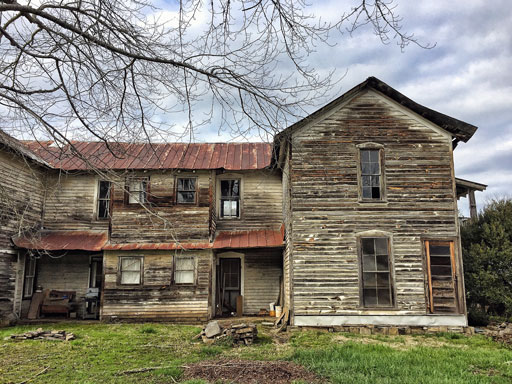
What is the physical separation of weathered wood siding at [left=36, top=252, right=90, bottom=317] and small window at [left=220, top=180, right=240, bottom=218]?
5.98 m

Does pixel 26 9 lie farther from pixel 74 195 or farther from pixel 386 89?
pixel 74 195

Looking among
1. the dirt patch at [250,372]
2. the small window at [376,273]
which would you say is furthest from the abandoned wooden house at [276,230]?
the dirt patch at [250,372]

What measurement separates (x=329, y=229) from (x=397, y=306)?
316 centimetres

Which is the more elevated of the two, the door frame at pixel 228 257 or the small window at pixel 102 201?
the small window at pixel 102 201

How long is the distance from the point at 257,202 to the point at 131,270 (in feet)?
18.9

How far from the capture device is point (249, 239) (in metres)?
16.0

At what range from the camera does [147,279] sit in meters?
15.6

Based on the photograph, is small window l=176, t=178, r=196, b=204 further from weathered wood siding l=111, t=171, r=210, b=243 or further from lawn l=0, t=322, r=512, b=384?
lawn l=0, t=322, r=512, b=384

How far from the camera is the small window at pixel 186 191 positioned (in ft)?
53.6

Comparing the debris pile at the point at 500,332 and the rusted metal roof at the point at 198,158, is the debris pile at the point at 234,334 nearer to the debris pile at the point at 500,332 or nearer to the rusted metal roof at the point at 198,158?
the rusted metal roof at the point at 198,158

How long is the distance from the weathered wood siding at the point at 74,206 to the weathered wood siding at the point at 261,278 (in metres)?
6.35

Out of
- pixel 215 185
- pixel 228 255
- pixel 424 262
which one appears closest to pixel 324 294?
pixel 424 262

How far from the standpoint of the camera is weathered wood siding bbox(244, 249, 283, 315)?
17042 millimetres

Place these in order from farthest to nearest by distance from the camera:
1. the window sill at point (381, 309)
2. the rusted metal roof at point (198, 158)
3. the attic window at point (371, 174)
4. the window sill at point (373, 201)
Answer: the rusted metal roof at point (198, 158)
the attic window at point (371, 174)
the window sill at point (373, 201)
the window sill at point (381, 309)
